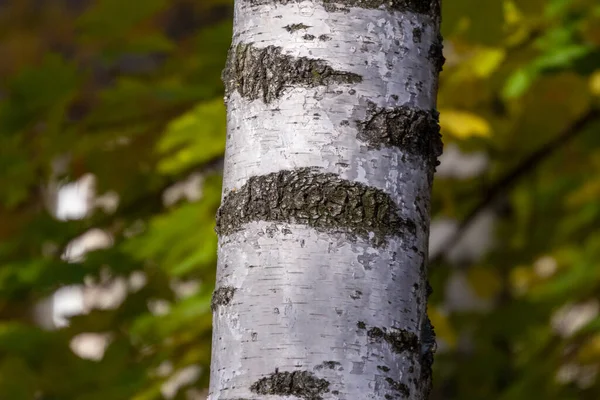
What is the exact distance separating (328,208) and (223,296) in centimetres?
18

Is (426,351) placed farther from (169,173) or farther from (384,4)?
(169,173)

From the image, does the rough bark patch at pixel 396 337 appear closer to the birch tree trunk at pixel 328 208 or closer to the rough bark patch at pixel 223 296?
the birch tree trunk at pixel 328 208

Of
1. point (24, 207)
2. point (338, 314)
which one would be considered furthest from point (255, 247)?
point (24, 207)

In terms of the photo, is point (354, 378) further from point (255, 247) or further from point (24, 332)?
point (24, 332)

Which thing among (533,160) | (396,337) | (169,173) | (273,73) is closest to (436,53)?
(273,73)

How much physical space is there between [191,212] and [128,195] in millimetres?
479

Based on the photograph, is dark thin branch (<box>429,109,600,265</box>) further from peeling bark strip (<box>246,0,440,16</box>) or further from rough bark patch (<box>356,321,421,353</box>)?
rough bark patch (<box>356,321,421,353</box>)

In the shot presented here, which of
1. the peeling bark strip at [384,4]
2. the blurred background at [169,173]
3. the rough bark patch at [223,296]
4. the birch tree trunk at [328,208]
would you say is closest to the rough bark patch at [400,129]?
the birch tree trunk at [328,208]

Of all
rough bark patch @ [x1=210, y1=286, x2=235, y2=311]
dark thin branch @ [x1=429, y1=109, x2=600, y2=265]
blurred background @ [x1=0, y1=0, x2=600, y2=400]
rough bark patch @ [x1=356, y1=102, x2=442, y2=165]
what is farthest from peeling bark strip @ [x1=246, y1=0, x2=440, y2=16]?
dark thin branch @ [x1=429, y1=109, x2=600, y2=265]

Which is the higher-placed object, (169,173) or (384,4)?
(169,173)

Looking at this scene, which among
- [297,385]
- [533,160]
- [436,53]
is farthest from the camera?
[533,160]

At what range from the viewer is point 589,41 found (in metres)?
2.54

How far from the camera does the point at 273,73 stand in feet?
3.18

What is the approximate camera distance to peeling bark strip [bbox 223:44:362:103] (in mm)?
948
